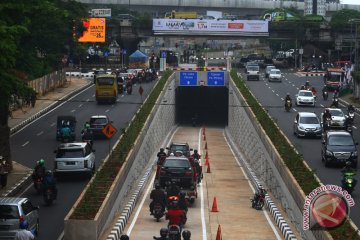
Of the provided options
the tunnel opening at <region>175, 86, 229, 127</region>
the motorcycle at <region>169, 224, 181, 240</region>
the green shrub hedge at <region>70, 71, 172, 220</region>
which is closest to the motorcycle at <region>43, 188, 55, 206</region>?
the green shrub hedge at <region>70, 71, 172, 220</region>

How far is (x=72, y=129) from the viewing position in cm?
5469

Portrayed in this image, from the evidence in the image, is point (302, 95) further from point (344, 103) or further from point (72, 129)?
point (72, 129)

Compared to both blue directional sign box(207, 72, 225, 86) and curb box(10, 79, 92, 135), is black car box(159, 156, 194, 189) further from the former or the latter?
blue directional sign box(207, 72, 225, 86)

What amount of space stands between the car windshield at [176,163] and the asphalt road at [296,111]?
4.94 meters

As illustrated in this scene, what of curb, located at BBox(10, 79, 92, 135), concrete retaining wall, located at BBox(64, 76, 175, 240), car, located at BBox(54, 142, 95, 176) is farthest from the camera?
curb, located at BBox(10, 79, 92, 135)

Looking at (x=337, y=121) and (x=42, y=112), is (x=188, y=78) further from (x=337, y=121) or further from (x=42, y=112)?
(x=337, y=121)

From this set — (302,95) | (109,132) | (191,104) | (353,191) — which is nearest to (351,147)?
(353,191)

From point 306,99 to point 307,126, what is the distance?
19.2 m

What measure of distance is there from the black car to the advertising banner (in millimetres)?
81371

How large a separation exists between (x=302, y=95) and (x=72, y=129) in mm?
25622

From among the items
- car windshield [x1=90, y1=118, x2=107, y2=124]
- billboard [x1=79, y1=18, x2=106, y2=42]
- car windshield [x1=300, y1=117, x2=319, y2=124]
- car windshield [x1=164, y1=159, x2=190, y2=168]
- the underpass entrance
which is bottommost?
the underpass entrance

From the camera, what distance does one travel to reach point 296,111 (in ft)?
235

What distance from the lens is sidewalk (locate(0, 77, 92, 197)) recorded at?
39194 millimetres

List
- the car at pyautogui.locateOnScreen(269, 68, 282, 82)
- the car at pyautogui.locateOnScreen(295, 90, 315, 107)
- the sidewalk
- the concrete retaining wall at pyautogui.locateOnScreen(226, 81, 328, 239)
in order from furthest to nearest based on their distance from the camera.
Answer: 1. the car at pyautogui.locateOnScreen(269, 68, 282, 82)
2. the car at pyautogui.locateOnScreen(295, 90, 315, 107)
3. the sidewalk
4. the concrete retaining wall at pyautogui.locateOnScreen(226, 81, 328, 239)
